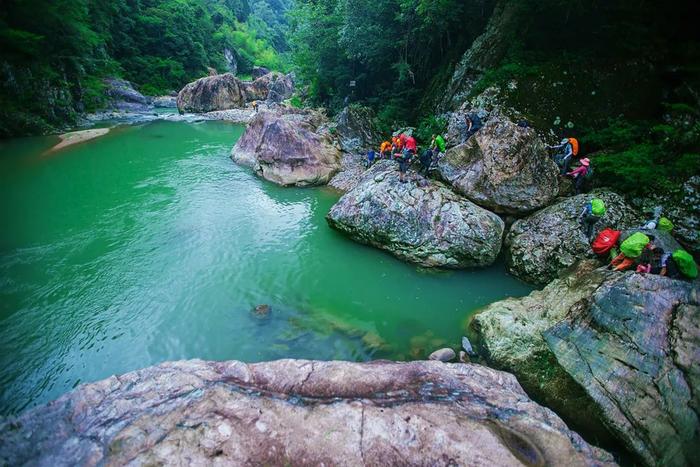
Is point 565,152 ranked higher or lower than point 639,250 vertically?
higher

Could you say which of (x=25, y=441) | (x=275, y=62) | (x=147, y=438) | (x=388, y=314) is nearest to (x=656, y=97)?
(x=388, y=314)

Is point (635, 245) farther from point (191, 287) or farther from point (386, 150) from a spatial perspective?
point (191, 287)

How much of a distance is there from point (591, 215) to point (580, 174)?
6.57 feet

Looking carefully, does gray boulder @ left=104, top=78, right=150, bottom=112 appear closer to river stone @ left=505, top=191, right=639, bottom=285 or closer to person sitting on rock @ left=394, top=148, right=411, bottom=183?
person sitting on rock @ left=394, top=148, right=411, bottom=183

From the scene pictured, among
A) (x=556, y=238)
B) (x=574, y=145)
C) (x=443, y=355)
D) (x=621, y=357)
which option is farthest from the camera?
(x=574, y=145)

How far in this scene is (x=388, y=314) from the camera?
27.1ft

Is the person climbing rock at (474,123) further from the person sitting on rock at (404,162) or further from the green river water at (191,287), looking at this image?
the green river water at (191,287)

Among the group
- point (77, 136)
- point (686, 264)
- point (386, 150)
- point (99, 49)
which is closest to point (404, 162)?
point (386, 150)

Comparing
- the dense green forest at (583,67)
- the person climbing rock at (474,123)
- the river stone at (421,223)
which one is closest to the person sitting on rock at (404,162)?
the river stone at (421,223)

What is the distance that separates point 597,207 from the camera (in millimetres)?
8562

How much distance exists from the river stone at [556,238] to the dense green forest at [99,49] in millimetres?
29696

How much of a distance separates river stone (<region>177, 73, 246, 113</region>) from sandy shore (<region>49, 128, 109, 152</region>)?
14.4 metres

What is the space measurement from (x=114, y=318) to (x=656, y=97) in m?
17.8

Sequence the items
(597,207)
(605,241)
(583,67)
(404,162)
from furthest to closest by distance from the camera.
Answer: (583,67) → (404,162) → (597,207) → (605,241)
